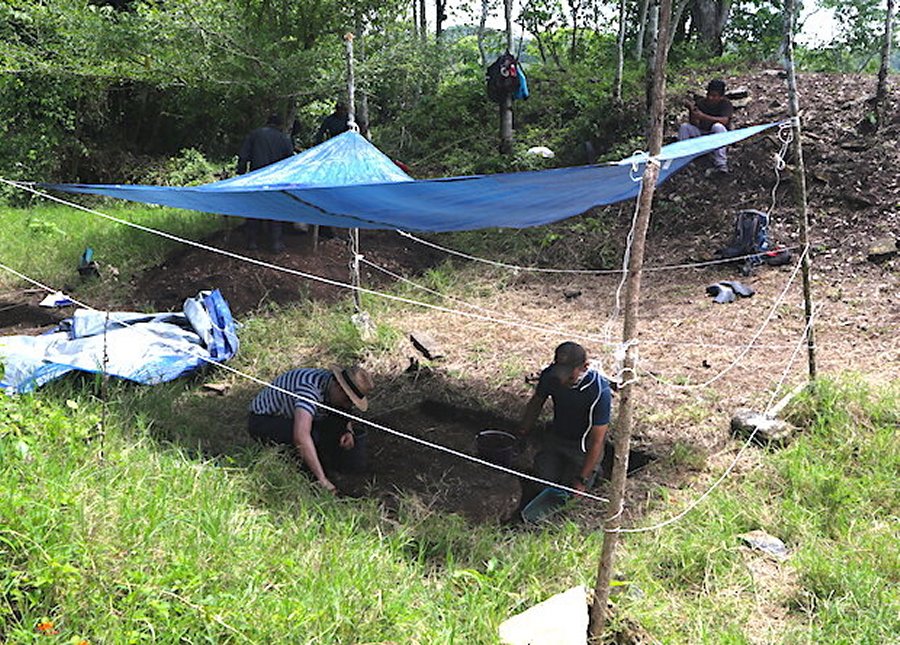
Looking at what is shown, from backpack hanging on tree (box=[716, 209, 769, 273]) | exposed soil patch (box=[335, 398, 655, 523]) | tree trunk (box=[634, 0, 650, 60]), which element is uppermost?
tree trunk (box=[634, 0, 650, 60])

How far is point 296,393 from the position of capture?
11.9 feet

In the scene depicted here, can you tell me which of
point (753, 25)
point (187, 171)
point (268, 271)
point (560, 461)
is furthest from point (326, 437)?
point (753, 25)

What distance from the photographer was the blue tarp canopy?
341 cm

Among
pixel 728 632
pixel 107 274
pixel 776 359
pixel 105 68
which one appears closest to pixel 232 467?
pixel 728 632

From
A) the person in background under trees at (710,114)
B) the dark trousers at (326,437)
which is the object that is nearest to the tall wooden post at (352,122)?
the dark trousers at (326,437)

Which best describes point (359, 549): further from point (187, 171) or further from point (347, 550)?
point (187, 171)

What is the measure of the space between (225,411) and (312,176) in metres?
1.49

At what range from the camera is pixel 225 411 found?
4.36 meters

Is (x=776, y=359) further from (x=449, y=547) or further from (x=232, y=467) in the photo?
(x=232, y=467)

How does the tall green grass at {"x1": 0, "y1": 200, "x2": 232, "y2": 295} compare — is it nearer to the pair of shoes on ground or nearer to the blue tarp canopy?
the blue tarp canopy

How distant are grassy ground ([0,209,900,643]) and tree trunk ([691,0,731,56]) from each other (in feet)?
29.1

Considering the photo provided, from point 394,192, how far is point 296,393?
1.07 meters

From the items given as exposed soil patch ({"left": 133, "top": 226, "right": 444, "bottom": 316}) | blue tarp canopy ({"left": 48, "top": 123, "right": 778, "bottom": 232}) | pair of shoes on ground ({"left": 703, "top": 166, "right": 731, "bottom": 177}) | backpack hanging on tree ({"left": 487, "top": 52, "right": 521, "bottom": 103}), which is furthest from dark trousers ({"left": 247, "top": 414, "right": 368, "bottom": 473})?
backpack hanging on tree ({"left": 487, "top": 52, "right": 521, "bottom": 103})

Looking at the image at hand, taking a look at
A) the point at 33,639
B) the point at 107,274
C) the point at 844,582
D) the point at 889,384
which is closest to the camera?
the point at 33,639
